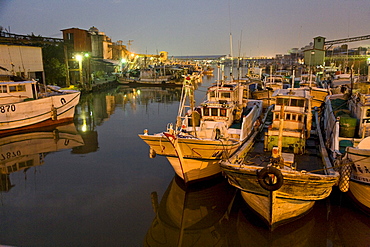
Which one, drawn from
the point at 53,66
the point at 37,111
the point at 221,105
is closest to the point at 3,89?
the point at 37,111

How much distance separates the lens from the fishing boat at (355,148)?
31.8 feet

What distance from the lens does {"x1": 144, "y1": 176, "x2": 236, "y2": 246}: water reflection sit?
9.51 m

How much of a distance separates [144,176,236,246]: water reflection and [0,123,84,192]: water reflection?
727cm

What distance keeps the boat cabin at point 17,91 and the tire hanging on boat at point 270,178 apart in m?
20.4

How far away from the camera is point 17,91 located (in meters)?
22.3

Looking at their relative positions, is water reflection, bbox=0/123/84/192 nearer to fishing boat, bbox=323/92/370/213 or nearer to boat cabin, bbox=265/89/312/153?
boat cabin, bbox=265/89/312/153

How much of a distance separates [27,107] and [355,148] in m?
21.8

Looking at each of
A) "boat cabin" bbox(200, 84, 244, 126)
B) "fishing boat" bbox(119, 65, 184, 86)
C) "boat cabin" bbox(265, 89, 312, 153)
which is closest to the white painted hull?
"boat cabin" bbox(200, 84, 244, 126)

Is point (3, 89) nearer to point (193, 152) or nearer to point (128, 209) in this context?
point (128, 209)

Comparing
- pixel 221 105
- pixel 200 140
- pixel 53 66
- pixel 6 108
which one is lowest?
pixel 200 140

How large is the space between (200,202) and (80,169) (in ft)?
22.7

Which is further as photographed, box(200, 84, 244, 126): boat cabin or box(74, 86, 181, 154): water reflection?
box(74, 86, 181, 154): water reflection

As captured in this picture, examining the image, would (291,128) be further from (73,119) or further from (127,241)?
(73,119)

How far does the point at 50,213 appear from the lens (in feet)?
34.9
